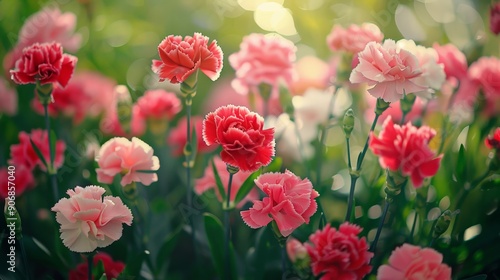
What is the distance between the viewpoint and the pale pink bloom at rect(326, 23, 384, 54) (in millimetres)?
765

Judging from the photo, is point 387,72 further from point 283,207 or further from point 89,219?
point 89,219

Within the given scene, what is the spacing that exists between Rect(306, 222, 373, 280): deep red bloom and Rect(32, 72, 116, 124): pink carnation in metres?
0.54

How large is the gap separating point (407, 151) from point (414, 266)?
131 mm

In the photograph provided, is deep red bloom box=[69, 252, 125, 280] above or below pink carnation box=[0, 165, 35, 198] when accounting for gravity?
below

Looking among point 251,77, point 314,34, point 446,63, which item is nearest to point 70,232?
point 251,77

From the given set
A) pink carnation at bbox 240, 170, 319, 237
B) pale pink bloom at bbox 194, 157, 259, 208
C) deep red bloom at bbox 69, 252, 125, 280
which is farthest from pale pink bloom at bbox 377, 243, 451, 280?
deep red bloom at bbox 69, 252, 125, 280

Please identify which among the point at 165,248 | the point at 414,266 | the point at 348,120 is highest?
the point at 348,120

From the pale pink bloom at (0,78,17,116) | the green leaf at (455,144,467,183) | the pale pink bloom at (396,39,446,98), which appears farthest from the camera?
the pale pink bloom at (0,78,17,116)

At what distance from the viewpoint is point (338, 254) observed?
1.87ft

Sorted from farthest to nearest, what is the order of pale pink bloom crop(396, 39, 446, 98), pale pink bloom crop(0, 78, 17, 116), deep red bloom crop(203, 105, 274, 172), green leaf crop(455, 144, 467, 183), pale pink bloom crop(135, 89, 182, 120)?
1. pale pink bloom crop(0, 78, 17, 116)
2. pale pink bloom crop(135, 89, 182, 120)
3. green leaf crop(455, 144, 467, 183)
4. pale pink bloom crop(396, 39, 446, 98)
5. deep red bloom crop(203, 105, 274, 172)

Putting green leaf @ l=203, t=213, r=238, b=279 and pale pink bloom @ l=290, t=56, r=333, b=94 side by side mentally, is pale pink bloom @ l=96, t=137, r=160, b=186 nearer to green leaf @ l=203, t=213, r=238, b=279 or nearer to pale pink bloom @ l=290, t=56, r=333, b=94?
green leaf @ l=203, t=213, r=238, b=279

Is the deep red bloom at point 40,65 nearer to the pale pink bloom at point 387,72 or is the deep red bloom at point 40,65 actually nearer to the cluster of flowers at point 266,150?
the cluster of flowers at point 266,150

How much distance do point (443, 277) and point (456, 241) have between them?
19 cm

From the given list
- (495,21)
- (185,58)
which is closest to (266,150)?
(185,58)
